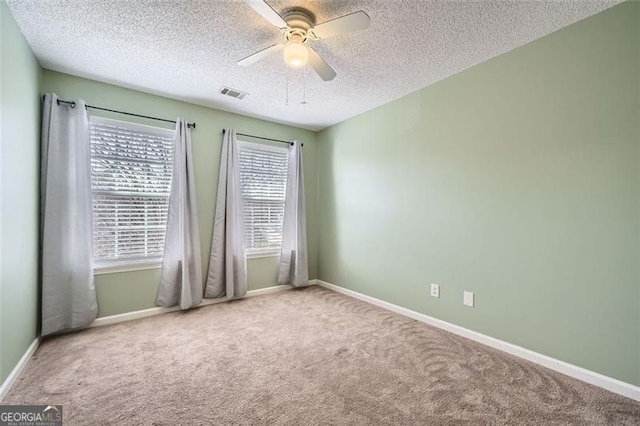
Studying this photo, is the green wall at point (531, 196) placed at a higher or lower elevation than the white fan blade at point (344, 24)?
lower

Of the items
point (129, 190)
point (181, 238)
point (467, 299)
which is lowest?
point (467, 299)

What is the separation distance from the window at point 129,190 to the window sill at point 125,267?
2 cm

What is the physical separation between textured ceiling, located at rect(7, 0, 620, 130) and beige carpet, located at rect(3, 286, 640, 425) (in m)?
2.42

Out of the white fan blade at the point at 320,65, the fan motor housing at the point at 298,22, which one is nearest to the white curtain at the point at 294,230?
the white fan blade at the point at 320,65

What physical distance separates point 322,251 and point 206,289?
1737 millimetres

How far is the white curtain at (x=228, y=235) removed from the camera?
3479 mm

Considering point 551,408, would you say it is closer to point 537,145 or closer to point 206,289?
point 537,145

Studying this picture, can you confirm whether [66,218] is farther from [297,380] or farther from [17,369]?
[297,380]

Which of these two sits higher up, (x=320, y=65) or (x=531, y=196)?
(x=320, y=65)

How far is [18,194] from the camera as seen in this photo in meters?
2.00

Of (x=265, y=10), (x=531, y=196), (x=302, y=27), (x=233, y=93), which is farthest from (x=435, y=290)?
(x=233, y=93)

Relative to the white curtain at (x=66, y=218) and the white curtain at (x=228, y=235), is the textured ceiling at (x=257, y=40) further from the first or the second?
the white curtain at (x=228, y=235)

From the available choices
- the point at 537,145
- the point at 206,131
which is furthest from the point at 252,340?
the point at 537,145

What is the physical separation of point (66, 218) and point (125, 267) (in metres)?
0.70
